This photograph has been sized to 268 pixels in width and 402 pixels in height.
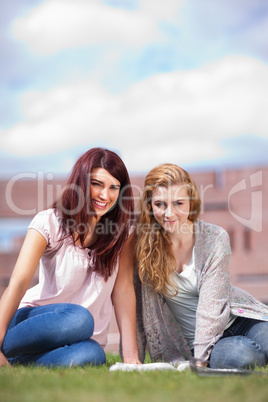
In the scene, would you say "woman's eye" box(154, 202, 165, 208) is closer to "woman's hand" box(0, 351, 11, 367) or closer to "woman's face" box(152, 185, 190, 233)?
"woman's face" box(152, 185, 190, 233)

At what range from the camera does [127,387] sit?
145 cm

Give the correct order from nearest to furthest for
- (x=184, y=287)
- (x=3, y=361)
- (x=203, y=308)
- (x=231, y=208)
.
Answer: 1. (x=3, y=361)
2. (x=203, y=308)
3. (x=184, y=287)
4. (x=231, y=208)

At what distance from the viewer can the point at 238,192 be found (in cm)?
649

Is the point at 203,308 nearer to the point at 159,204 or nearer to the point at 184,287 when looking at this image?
the point at 184,287

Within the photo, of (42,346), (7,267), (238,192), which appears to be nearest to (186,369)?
(42,346)

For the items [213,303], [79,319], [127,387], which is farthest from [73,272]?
[127,387]

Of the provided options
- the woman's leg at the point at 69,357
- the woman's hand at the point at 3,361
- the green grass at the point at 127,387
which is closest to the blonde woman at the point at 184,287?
the woman's leg at the point at 69,357

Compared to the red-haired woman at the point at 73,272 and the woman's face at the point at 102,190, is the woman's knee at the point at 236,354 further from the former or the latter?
the woman's face at the point at 102,190

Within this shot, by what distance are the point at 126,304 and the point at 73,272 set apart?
12.2 inches

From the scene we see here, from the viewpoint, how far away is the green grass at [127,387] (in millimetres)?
1327

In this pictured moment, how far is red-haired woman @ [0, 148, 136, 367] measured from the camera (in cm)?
198

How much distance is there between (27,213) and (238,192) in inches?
115

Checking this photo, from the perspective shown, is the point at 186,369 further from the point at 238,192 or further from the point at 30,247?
the point at 238,192

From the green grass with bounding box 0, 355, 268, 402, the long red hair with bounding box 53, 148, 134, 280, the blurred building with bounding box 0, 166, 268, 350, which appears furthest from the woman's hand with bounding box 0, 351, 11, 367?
the blurred building with bounding box 0, 166, 268, 350
